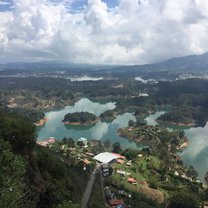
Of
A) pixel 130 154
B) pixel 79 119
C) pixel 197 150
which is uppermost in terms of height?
pixel 130 154

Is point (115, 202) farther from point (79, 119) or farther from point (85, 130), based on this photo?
point (79, 119)

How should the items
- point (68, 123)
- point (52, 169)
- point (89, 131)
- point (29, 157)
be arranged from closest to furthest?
1. point (29, 157)
2. point (52, 169)
3. point (89, 131)
4. point (68, 123)

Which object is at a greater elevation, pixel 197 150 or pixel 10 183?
pixel 10 183

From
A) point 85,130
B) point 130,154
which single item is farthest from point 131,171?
point 85,130

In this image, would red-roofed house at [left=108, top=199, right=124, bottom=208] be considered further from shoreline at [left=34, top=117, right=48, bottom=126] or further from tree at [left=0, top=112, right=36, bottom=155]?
shoreline at [left=34, top=117, right=48, bottom=126]

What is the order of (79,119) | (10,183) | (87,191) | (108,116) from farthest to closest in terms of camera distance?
(108,116)
(79,119)
(87,191)
(10,183)

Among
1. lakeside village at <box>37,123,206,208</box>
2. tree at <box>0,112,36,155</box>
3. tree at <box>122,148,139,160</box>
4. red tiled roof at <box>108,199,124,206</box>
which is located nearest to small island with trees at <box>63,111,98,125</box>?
lakeside village at <box>37,123,206,208</box>

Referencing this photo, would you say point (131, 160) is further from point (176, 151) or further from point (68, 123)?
point (68, 123)

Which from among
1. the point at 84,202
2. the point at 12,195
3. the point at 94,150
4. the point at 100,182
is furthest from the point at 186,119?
the point at 12,195

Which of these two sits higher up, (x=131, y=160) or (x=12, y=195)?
(x=12, y=195)
